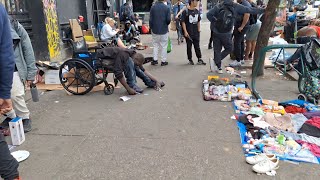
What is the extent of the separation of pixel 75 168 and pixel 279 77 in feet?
17.1

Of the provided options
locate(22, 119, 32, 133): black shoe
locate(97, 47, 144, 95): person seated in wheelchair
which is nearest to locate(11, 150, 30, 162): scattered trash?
locate(22, 119, 32, 133): black shoe

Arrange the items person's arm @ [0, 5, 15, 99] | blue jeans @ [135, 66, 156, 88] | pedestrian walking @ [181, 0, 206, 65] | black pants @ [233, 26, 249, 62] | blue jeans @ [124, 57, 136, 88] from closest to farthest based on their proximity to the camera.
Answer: person's arm @ [0, 5, 15, 99] → blue jeans @ [124, 57, 136, 88] → blue jeans @ [135, 66, 156, 88] → black pants @ [233, 26, 249, 62] → pedestrian walking @ [181, 0, 206, 65]

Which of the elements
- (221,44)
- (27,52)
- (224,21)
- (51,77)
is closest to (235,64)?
(221,44)

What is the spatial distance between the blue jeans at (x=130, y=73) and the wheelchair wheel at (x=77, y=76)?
1.98ft

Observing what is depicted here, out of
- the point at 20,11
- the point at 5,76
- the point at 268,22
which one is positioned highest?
the point at 20,11

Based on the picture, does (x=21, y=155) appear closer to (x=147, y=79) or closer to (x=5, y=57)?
(x=5, y=57)

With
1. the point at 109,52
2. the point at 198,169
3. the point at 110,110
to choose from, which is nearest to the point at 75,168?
the point at 198,169

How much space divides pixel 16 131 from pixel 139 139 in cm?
146

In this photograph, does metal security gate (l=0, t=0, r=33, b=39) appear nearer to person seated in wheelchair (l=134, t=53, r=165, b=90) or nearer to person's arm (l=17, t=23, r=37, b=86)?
person seated in wheelchair (l=134, t=53, r=165, b=90)

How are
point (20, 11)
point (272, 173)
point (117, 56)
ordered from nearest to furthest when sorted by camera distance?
point (272, 173) → point (117, 56) → point (20, 11)

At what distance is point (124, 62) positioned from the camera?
17.7 ft

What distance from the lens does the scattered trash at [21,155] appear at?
131 inches

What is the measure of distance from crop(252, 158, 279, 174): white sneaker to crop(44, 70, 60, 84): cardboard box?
4.46m

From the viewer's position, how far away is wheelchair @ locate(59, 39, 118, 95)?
5426mm
